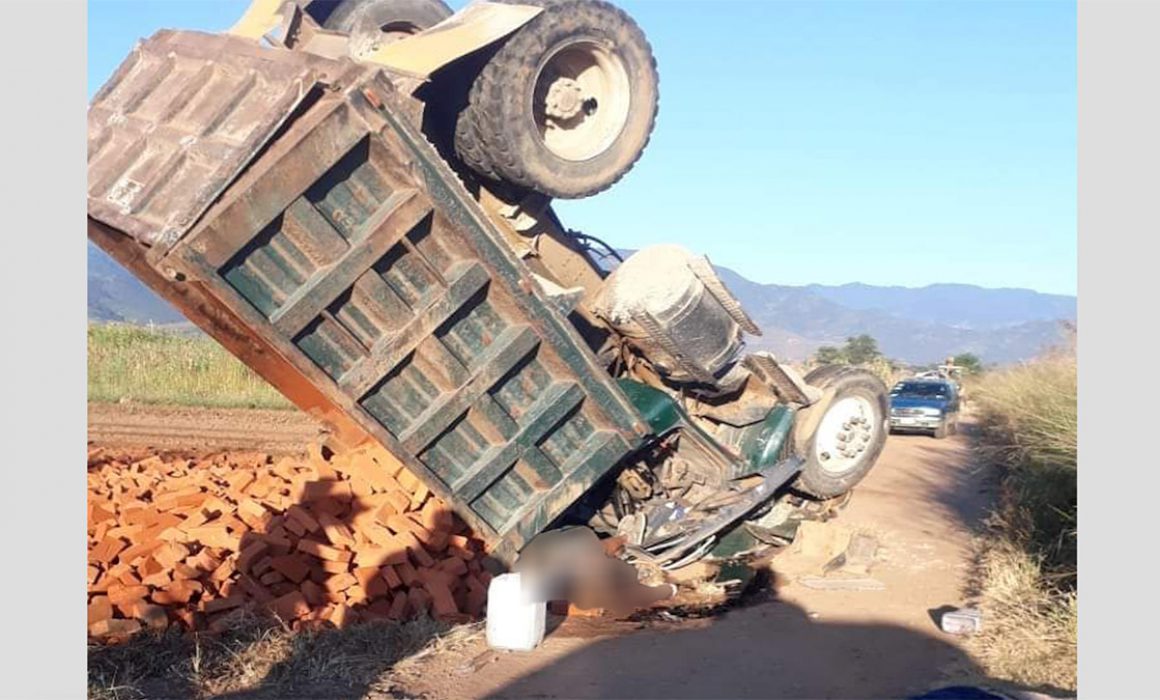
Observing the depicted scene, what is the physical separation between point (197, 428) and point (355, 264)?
32.4 ft

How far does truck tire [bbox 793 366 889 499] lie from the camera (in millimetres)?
8281

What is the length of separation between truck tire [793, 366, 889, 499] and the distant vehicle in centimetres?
1295

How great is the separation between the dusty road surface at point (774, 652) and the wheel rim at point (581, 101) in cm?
271

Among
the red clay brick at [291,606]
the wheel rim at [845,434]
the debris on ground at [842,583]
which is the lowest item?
the debris on ground at [842,583]

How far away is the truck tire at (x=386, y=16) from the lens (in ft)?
24.1

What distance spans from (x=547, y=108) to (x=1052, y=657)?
3.90 meters

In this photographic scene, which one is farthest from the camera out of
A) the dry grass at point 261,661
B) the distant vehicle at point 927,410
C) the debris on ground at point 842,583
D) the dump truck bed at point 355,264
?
the distant vehicle at point 927,410

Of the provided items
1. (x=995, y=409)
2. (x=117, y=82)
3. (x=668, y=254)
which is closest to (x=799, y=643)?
(x=668, y=254)

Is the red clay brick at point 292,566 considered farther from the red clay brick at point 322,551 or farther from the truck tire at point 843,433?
the truck tire at point 843,433

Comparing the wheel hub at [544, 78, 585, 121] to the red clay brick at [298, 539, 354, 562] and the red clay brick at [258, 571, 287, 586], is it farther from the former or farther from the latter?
the red clay brick at [258, 571, 287, 586]

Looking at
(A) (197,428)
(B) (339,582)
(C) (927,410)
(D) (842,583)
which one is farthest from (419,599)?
(C) (927,410)

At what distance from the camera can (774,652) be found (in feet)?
21.4

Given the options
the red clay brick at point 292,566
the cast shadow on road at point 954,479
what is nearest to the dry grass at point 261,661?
the red clay brick at point 292,566

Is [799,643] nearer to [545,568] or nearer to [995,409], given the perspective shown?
[545,568]
